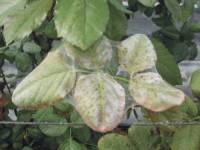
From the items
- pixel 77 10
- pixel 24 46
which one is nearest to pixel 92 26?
pixel 77 10

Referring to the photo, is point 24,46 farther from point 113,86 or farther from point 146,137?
point 113,86

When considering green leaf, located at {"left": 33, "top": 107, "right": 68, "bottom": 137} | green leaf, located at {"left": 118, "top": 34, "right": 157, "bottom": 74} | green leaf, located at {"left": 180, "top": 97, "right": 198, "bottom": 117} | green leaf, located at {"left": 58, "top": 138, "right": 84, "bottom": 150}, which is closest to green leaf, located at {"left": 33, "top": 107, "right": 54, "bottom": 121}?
green leaf, located at {"left": 33, "top": 107, "right": 68, "bottom": 137}

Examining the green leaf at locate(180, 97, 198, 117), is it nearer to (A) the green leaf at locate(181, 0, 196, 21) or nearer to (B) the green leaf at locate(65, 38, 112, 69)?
(B) the green leaf at locate(65, 38, 112, 69)

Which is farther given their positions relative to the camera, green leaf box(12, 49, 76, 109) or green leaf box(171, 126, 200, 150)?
green leaf box(171, 126, 200, 150)

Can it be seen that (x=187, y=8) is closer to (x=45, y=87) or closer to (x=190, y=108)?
(x=190, y=108)

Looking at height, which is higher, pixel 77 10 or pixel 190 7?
pixel 77 10

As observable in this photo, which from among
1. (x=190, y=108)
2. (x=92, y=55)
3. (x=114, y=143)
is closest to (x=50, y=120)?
(x=114, y=143)
